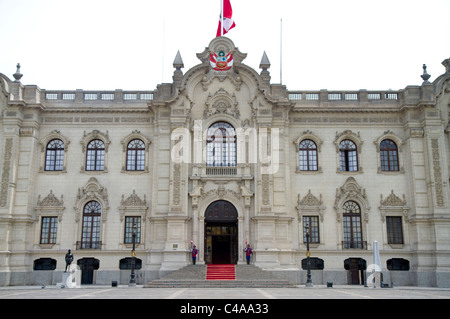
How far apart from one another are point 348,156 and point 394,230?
582 centimetres

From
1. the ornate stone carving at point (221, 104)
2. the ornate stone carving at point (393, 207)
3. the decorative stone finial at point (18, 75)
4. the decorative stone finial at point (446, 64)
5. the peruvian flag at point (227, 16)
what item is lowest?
the ornate stone carving at point (393, 207)

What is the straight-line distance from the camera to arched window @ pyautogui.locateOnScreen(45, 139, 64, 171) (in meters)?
32.4

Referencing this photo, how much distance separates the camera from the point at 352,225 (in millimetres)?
31547

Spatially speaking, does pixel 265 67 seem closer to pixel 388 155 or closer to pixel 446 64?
pixel 388 155

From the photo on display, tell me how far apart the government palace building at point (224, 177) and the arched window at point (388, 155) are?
77 mm

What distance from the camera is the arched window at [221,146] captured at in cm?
3216

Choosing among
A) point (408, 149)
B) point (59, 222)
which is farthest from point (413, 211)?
point (59, 222)

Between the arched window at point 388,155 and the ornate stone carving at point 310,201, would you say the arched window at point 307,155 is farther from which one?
the arched window at point 388,155

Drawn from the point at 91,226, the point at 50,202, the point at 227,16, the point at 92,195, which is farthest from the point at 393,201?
the point at 50,202

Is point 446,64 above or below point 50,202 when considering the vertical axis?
above

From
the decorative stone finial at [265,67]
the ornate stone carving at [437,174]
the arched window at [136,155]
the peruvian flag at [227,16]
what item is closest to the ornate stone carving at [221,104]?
the decorative stone finial at [265,67]
